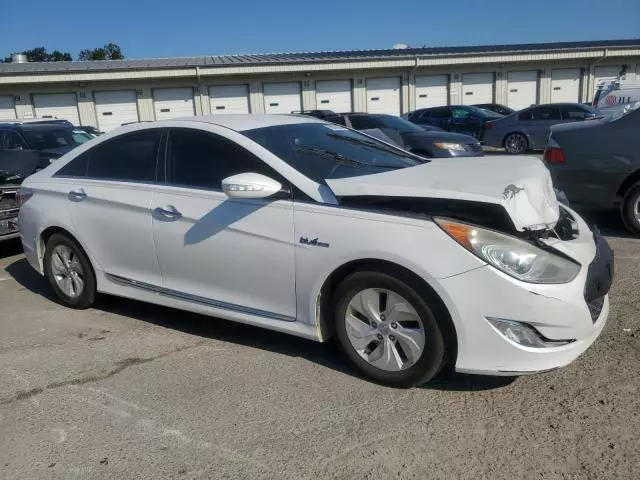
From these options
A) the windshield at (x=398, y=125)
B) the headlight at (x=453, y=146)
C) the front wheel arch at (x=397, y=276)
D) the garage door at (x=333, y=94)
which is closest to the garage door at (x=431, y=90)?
the garage door at (x=333, y=94)

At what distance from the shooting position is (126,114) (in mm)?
28922

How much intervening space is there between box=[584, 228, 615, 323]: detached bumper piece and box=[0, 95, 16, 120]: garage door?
2958 centimetres

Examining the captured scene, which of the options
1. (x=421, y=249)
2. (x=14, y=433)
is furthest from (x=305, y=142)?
(x=14, y=433)

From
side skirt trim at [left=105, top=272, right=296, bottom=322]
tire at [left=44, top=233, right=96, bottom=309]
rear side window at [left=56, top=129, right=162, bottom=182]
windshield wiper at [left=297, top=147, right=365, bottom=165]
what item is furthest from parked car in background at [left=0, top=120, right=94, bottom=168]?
windshield wiper at [left=297, top=147, right=365, bottom=165]

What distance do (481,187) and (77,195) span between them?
314 cm

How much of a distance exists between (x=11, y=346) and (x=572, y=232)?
3891mm

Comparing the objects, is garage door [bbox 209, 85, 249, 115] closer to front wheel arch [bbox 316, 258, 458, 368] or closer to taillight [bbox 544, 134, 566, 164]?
taillight [bbox 544, 134, 566, 164]

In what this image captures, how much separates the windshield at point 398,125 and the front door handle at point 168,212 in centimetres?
798

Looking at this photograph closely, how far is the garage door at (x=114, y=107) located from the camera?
28.6 metres

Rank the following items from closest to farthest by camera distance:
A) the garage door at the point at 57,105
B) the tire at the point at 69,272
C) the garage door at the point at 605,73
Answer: the tire at the point at 69,272, the garage door at the point at 57,105, the garage door at the point at 605,73

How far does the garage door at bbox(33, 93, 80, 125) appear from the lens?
27938 mm

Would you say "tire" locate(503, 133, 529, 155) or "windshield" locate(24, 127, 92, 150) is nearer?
"windshield" locate(24, 127, 92, 150)

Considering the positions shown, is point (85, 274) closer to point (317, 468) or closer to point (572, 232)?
point (317, 468)

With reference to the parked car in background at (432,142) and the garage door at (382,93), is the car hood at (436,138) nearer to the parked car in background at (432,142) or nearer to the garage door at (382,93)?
the parked car in background at (432,142)
